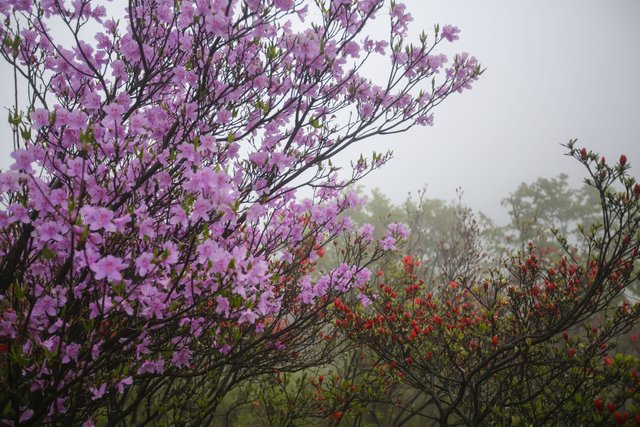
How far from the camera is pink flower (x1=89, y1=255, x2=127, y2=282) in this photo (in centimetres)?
194

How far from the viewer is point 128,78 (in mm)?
3242

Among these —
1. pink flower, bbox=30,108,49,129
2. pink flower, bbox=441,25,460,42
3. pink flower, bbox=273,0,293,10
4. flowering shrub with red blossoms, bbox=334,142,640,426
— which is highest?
pink flower, bbox=441,25,460,42

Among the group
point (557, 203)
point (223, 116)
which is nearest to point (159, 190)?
point (223, 116)

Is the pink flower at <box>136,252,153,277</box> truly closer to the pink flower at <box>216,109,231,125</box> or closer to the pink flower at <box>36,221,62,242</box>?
the pink flower at <box>36,221,62,242</box>

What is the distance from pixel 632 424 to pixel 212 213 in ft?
12.1

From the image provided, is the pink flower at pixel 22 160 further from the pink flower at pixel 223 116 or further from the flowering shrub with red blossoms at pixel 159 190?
the pink flower at pixel 223 116

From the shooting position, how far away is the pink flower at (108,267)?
6.36 feet

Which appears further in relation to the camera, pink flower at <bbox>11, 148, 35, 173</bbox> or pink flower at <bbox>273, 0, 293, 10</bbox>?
pink flower at <bbox>273, 0, 293, 10</bbox>

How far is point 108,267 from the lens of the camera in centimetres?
197

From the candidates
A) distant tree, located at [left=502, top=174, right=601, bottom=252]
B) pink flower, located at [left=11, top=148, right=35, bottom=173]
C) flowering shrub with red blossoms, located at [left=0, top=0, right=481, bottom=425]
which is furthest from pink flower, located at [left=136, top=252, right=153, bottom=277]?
distant tree, located at [left=502, top=174, right=601, bottom=252]

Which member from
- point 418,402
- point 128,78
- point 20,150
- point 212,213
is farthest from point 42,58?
point 418,402

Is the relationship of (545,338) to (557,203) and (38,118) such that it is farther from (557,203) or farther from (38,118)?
(557,203)

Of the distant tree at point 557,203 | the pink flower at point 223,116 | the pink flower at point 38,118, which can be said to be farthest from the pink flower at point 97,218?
the distant tree at point 557,203

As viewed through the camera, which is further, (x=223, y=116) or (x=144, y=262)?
(x=223, y=116)
